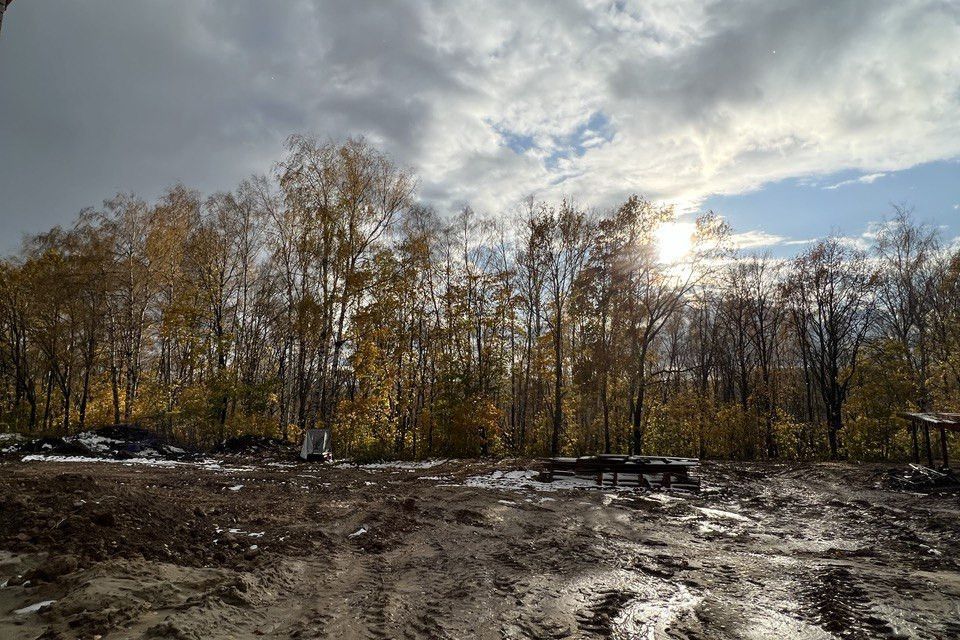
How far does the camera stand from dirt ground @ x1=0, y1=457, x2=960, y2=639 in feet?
13.1

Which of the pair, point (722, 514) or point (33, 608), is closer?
point (33, 608)

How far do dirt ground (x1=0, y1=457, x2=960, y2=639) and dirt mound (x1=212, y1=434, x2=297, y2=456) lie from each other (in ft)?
37.0

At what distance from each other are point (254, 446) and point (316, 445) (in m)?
4.09

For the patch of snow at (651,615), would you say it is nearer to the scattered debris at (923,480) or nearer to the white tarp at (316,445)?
the scattered debris at (923,480)

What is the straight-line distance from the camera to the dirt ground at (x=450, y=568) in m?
3.98

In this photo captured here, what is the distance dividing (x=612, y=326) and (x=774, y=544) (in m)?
19.1

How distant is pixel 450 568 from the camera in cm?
573

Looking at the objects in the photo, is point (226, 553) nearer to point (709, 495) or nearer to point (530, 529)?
point (530, 529)

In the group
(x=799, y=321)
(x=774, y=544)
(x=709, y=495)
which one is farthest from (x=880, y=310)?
(x=774, y=544)

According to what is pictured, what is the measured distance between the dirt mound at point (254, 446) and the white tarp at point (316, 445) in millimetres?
1877

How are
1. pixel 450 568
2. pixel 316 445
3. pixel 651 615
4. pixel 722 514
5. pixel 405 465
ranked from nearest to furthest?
pixel 651 615 → pixel 450 568 → pixel 722 514 → pixel 405 465 → pixel 316 445

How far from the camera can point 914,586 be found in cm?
510

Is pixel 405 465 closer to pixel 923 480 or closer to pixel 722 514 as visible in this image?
pixel 722 514

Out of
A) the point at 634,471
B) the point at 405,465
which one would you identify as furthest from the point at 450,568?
the point at 405,465
